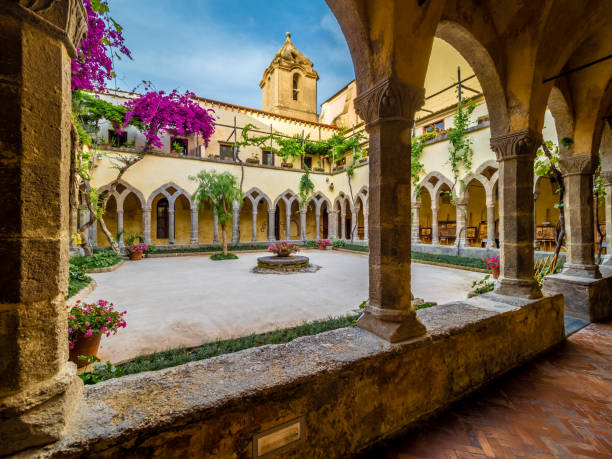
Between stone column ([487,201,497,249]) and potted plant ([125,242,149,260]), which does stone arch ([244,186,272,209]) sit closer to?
potted plant ([125,242,149,260])

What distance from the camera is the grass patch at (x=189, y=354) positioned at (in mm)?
1995

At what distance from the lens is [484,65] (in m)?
2.83

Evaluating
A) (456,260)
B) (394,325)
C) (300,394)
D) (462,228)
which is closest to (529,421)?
(394,325)

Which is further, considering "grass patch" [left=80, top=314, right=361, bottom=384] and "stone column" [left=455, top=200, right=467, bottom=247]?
"stone column" [left=455, top=200, right=467, bottom=247]

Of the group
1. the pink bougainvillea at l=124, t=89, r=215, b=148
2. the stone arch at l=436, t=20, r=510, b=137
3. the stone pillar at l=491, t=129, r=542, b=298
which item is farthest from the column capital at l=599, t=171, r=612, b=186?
the pink bougainvillea at l=124, t=89, r=215, b=148

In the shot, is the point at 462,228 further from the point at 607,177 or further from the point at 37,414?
the point at 37,414

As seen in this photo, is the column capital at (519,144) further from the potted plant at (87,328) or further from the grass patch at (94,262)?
the grass patch at (94,262)

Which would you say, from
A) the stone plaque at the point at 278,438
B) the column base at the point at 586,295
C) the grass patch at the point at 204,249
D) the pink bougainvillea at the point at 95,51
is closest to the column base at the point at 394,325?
the stone plaque at the point at 278,438

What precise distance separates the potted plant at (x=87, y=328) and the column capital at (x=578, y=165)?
Answer: 5.80m

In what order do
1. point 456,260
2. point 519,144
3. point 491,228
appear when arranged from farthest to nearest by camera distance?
point 491,228 < point 456,260 < point 519,144

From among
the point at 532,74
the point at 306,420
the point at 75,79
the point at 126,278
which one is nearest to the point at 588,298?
the point at 532,74

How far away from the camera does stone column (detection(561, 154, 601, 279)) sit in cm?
381

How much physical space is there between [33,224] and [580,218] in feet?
18.4

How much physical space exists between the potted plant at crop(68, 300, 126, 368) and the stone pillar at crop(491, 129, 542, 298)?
3.85 metres
